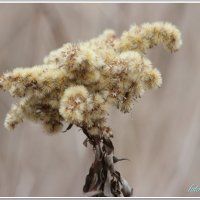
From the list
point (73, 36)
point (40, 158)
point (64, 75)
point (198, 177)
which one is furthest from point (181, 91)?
point (64, 75)

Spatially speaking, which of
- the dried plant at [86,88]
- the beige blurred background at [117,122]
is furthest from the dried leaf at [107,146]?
the beige blurred background at [117,122]

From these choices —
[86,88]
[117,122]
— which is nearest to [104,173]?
[86,88]

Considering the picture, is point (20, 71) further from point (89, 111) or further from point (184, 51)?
point (184, 51)

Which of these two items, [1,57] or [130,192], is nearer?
[130,192]

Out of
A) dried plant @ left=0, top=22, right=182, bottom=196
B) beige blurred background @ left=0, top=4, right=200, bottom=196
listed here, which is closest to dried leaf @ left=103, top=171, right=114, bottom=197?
dried plant @ left=0, top=22, right=182, bottom=196

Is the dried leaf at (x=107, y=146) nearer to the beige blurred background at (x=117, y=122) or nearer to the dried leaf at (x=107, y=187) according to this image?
the dried leaf at (x=107, y=187)

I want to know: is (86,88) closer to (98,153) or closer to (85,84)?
(85,84)

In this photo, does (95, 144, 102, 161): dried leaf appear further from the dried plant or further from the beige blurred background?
the beige blurred background
